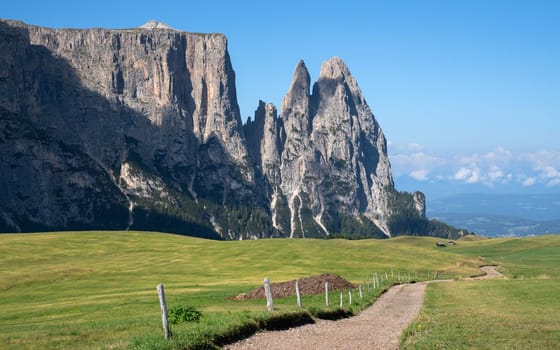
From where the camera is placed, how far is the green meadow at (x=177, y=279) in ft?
101

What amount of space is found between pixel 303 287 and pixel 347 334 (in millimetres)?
29836

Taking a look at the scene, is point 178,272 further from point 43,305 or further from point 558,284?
point 558,284

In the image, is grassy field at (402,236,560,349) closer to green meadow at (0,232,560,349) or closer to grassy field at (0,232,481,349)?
green meadow at (0,232,560,349)

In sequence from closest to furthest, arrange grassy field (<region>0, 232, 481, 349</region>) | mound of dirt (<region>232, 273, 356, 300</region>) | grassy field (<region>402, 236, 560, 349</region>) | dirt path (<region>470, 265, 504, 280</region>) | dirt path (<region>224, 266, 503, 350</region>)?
grassy field (<region>402, 236, 560, 349</region>) < dirt path (<region>224, 266, 503, 350</region>) < grassy field (<region>0, 232, 481, 349</region>) < mound of dirt (<region>232, 273, 356, 300</region>) < dirt path (<region>470, 265, 504, 280</region>)

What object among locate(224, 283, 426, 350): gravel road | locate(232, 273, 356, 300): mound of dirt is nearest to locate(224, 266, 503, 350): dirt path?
locate(224, 283, 426, 350): gravel road

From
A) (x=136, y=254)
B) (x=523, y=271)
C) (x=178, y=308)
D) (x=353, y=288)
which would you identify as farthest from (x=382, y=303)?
(x=136, y=254)

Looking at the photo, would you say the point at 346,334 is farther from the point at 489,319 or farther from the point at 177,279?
the point at 177,279

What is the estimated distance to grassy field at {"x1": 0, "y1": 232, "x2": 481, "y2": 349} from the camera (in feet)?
116

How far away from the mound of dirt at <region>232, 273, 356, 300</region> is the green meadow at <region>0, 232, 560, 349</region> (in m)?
2.51

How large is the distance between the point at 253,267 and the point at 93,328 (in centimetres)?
7456

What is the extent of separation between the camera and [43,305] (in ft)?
198

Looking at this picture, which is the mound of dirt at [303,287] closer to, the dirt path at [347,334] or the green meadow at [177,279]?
the green meadow at [177,279]

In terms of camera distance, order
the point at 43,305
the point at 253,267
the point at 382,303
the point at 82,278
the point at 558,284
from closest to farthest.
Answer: the point at 382,303
the point at 43,305
the point at 558,284
the point at 82,278
the point at 253,267

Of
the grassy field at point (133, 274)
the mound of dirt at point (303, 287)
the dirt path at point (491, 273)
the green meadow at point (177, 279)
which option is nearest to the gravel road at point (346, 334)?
the green meadow at point (177, 279)
